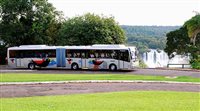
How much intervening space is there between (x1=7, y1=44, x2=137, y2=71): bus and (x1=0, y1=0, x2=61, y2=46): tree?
8.55m

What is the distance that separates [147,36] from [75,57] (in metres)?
65.7

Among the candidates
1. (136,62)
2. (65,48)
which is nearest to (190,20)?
(136,62)

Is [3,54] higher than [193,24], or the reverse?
[193,24]

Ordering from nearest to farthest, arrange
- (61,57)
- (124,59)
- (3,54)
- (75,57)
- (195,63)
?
(124,59) → (75,57) → (61,57) → (195,63) → (3,54)

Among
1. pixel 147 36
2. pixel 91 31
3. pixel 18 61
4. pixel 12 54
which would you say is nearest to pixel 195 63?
pixel 91 31

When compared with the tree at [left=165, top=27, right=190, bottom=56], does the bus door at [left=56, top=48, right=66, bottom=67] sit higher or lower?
lower

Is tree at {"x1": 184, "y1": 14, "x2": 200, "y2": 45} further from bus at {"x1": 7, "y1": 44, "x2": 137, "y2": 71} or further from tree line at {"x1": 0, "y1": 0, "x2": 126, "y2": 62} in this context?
bus at {"x1": 7, "y1": 44, "x2": 137, "y2": 71}

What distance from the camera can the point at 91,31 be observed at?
168ft

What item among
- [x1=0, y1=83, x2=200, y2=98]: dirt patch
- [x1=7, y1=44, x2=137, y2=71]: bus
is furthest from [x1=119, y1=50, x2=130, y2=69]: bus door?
[x1=0, y1=83, x2=200, y2=98]: dirt patch

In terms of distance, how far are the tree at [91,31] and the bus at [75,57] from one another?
8718mm

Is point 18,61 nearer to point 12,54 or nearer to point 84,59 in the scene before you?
point 12,54

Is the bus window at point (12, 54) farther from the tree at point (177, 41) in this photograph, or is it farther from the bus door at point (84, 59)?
the tree at point (177, 41)

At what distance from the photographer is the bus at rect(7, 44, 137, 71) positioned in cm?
3962

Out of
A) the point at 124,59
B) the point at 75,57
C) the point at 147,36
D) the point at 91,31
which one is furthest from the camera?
the point at 147,36
